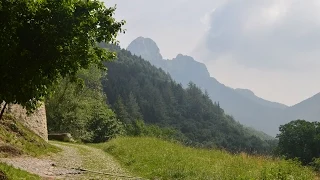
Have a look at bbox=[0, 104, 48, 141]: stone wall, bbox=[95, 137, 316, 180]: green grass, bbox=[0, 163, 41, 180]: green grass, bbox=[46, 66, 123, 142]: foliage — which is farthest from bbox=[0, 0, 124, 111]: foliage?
bbox=[46, 66, 123, 142]: foliage

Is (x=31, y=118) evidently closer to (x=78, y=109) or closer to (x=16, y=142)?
(x=16, y=142)

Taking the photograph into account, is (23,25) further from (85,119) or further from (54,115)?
(85,119)

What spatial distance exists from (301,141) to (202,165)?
85.0m

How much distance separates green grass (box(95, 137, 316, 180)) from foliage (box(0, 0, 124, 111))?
9985 millimetres

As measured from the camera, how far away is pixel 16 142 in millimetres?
26156

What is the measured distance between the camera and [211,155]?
26.9m

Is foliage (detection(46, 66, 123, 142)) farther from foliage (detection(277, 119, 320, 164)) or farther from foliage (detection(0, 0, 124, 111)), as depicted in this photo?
foliage (detection(277, 119, 320, 164))

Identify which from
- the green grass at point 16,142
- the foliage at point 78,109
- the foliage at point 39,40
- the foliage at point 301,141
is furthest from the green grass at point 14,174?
the foliage at point 301,141

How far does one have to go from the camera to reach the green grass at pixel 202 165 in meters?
16.9

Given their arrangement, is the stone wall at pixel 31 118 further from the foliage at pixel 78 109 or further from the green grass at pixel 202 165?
the foliage at pixel 78 109

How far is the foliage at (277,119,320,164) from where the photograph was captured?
9312cm

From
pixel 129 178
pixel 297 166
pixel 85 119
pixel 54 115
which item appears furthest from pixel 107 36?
pixel 85 119

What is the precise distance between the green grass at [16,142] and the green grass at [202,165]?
7267 millimetres

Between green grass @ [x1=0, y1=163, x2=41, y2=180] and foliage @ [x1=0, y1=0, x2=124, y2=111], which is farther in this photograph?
green grass @ [x1=0, y1=163, x2=41, y2=180]
